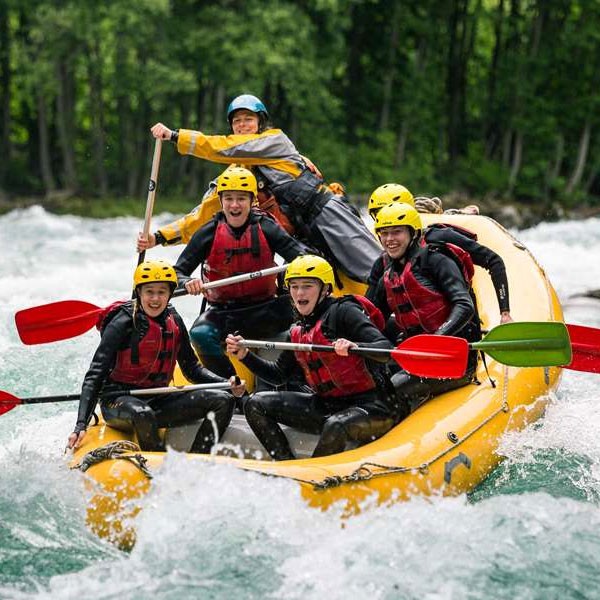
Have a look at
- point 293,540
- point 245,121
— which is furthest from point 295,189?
point 293,540

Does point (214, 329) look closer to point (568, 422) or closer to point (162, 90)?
point (568, 422)

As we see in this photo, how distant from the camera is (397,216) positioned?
17.0ft

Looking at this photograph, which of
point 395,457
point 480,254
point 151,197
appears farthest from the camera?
point 151,197

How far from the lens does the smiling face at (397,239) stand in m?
5.22

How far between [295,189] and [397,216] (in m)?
1.19

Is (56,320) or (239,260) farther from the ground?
(239,260)

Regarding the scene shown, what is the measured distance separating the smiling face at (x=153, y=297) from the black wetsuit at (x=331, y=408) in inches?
19.0

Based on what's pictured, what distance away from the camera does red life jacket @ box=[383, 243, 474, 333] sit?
5242mm

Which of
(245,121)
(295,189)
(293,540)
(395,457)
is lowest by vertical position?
(293,540)

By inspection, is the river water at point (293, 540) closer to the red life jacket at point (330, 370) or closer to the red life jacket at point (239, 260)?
the red life jacket at point (330, 370)

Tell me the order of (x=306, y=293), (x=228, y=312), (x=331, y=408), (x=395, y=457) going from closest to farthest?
1. (x=395, y=457)
2. (x=306, y=293)
3. (x=331, y=408)
4. (x=228, y=312)

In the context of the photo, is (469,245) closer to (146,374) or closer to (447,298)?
(447,298)

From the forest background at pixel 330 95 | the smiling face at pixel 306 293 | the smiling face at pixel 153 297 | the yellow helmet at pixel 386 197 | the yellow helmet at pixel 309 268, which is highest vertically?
the yellow helmet at pixel 386 197

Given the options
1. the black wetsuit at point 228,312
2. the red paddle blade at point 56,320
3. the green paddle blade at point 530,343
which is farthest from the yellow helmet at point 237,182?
the green paddle blade at point 530,343
